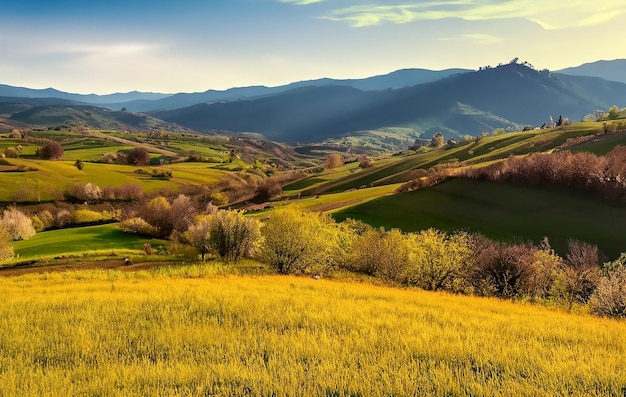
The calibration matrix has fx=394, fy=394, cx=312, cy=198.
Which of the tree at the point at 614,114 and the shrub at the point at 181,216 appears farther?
the tree at the point at 614,114

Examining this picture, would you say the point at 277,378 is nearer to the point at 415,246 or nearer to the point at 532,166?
the point at 415,246

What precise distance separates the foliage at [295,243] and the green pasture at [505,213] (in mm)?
24769

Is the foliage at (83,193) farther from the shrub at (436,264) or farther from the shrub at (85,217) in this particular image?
the shrub at (436,264)

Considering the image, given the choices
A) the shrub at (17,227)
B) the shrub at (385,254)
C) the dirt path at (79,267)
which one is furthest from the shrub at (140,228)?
the shrub at (385,254)

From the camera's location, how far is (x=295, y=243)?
38781 mm

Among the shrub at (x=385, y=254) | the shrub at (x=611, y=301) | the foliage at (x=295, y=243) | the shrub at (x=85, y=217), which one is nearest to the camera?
the shrub at (x=611, y=301)

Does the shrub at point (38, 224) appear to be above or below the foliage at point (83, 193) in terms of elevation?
below

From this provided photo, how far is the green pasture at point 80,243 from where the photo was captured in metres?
56.4

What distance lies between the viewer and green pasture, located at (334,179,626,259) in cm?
5313

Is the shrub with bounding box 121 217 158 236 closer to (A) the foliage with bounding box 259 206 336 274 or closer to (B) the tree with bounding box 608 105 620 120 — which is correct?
(A) the foliage with bounding box 259 206 336 274

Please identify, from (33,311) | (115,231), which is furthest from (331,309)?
(115,231)

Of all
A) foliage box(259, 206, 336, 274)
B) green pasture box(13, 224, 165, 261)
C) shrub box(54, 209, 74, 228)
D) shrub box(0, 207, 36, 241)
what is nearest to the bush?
foliage box(259, 206, 336, 274)

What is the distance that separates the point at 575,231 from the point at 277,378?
186ft

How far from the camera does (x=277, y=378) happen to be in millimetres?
10016
